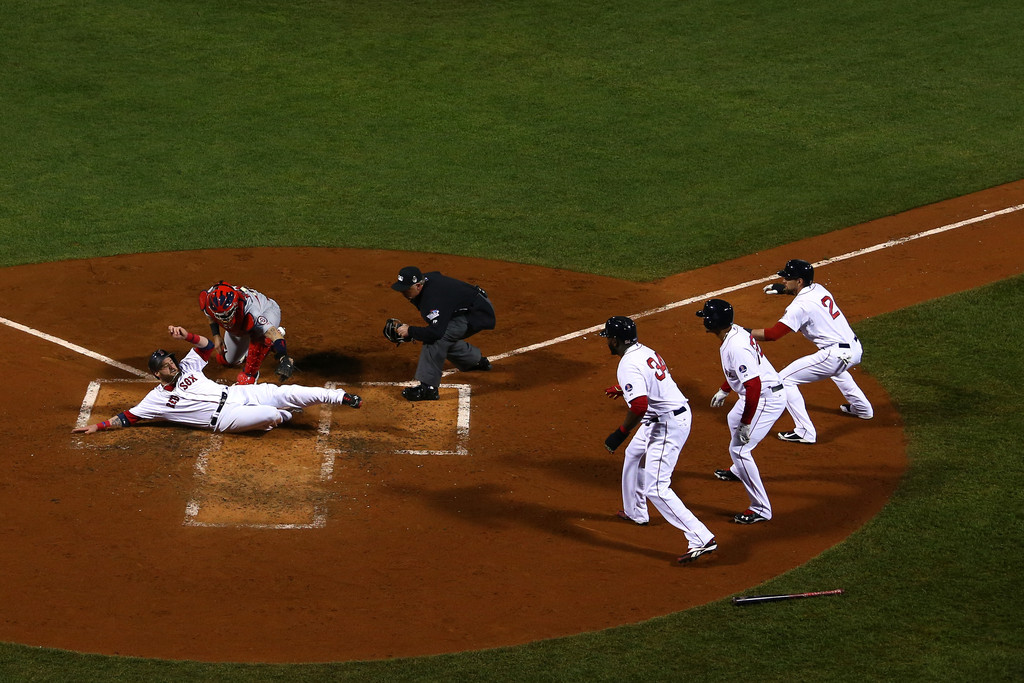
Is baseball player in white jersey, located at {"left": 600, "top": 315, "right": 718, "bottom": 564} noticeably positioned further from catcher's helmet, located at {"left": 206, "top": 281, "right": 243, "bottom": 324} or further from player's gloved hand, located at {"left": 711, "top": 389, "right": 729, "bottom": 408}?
catcher's helmet, located at {"left": 206, "top": 281, "right": 243, "bottom": 324}

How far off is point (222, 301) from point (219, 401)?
108cm

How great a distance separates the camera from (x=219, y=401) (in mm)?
11500

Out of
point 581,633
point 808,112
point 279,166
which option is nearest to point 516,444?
point 581,633

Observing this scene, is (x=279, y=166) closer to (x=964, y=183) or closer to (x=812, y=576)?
(x=964, y=183)

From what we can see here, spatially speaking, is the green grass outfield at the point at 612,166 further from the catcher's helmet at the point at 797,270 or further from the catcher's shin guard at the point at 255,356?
the catcher's shin guard at the point at 255,356

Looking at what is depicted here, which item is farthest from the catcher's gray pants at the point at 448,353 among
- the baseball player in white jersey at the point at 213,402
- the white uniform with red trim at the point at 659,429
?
the white uniform with red trim at the point at 659,429

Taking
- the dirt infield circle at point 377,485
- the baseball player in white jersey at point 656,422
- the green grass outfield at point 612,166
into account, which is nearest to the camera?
the green grass outfield at point 612,166

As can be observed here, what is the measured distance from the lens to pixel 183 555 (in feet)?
32.3

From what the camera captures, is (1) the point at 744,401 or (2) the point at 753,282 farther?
(2) the point at 753,282

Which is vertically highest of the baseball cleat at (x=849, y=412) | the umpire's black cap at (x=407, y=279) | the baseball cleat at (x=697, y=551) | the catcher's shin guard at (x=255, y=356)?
the umpire's black cap at (x=407, y=279)

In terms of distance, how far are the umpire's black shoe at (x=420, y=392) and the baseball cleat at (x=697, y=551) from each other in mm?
3605

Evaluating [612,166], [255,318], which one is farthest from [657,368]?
[612,166]

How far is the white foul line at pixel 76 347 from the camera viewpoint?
1281cm

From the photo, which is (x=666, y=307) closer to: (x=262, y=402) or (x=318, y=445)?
(x=318, y=445)
